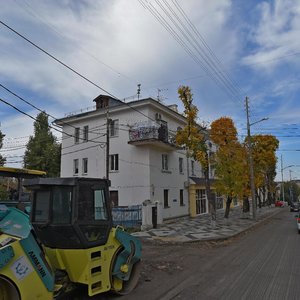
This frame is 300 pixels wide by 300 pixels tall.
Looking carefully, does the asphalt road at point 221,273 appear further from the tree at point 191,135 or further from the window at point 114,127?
the window at point 114,127

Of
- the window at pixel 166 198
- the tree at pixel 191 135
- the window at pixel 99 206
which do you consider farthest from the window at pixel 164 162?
the window at pixel 99 206

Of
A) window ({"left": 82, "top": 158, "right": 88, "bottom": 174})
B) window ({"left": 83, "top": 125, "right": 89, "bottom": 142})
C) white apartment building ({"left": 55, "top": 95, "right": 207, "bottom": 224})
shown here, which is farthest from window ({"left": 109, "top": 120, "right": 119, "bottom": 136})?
window ({"left": 82, "top": 158, "right": 88, "bottom": 174})

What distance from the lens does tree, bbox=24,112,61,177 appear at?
46469 mm

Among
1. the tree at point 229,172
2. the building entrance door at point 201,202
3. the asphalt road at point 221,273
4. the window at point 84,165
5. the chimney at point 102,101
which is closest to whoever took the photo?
the asphalt road at point 221,273

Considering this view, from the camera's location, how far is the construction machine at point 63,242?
193 inches

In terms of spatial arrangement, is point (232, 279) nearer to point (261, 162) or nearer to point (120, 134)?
point (120, 134)

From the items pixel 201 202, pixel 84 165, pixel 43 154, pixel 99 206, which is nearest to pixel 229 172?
pixel 201 202

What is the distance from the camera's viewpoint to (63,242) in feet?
20.3

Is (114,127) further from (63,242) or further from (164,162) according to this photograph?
(63,242)

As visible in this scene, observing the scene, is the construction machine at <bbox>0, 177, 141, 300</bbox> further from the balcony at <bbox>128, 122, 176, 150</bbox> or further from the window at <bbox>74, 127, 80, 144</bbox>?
the window at <bbox>74, 127, 80, 144</bbox>

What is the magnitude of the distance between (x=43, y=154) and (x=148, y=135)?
2639 cm

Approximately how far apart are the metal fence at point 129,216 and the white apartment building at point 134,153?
110cm

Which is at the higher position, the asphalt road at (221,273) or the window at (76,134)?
the window at (76,134)

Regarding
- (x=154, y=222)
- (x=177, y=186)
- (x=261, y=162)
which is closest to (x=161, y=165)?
(x=177, y=186)
